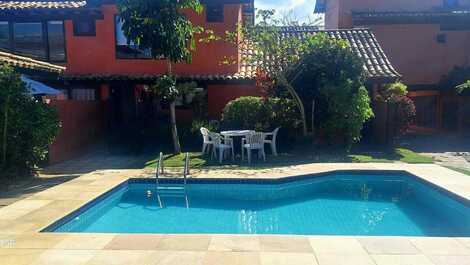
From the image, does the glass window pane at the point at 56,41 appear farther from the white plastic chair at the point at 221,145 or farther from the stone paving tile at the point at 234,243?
the stone paving tile at the point at 234,243

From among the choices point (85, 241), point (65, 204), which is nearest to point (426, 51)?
point (65, 204)

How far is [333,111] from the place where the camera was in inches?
571

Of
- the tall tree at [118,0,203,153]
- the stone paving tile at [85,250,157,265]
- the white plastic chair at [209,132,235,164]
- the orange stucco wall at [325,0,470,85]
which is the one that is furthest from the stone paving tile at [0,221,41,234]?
the orange stucco wall at [325,0,470,85]

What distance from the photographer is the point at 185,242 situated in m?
5.90

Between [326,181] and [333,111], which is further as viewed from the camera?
[333,111]

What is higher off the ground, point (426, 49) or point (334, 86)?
point (426, 49)

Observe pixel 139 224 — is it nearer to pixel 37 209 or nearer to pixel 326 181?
pixel 37 209

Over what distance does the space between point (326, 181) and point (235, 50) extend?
9307 mm

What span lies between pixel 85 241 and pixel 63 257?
0.59 meters

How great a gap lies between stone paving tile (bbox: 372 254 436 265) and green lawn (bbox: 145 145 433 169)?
7078 mm

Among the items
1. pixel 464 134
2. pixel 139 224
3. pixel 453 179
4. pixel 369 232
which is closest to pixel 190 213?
pixel 139 224

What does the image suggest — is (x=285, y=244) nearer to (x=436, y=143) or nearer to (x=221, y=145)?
(x=221, y=145)

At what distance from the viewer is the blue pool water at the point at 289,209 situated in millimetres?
7685

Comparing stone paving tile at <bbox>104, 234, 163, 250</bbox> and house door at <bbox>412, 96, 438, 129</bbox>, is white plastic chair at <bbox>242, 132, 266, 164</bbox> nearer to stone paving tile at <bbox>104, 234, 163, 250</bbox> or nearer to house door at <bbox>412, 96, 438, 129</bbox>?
stone paving tile at <bbox>104, 234, 163, 250</bbox>
